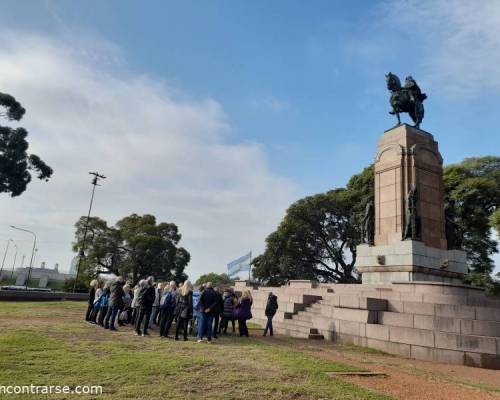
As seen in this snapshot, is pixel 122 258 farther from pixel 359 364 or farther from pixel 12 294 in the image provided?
pixel 359 364

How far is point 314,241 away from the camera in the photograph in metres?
44.2

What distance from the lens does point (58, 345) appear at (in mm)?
8758

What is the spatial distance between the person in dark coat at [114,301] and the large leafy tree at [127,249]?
37.9m

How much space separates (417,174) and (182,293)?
13.4 meters

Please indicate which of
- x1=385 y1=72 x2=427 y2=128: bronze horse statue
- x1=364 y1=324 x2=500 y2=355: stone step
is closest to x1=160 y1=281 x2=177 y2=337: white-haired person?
x1=364 y1=324 x2=500 y2=355: stone step

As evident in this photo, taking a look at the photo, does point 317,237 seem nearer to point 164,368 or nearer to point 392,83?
point 392,83

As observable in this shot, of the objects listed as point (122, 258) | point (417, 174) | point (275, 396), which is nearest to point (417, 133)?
point (417, 174)

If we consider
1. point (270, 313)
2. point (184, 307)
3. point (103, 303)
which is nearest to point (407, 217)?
point (270, 313)

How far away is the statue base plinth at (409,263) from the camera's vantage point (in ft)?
56.3

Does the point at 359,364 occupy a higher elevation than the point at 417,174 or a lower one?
lower

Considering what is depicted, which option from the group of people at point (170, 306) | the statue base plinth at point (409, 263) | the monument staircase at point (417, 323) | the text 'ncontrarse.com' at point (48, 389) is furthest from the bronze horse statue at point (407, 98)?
the text 'ncontrarse.com' at point (48, 389)

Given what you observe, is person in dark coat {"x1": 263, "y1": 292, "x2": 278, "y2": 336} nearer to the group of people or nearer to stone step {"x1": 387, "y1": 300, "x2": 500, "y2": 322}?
the group of people

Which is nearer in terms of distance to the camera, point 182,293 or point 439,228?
point 182,293

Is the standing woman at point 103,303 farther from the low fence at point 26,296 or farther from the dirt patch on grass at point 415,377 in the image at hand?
the low fence at point 26,296
